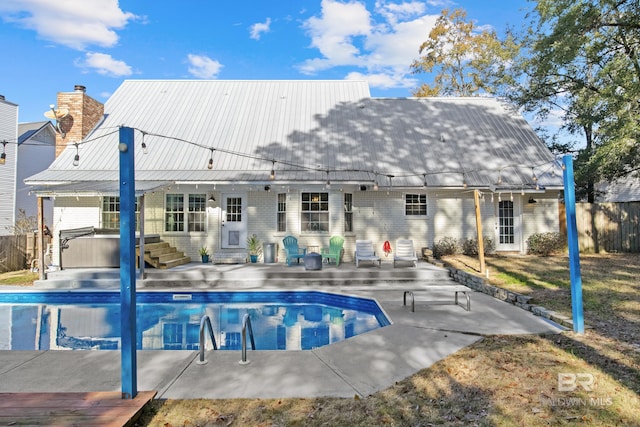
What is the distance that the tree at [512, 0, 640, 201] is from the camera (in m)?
12.1

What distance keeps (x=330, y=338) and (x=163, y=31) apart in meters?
18.7

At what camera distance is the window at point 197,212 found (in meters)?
13.4

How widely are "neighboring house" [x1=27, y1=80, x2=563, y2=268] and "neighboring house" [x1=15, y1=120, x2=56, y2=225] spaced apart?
7.74m

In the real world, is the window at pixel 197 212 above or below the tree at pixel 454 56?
below

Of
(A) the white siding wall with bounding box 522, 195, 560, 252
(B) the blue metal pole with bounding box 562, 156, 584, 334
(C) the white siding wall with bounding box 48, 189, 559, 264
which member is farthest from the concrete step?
(A) the white siding wall with bounding box 522, 195, 560, 252

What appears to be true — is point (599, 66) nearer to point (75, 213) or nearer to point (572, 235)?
point (572, 235)

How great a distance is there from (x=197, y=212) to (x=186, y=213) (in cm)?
38

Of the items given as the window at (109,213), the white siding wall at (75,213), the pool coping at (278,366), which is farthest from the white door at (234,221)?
the pool coping at (278,366)

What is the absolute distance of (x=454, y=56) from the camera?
25.3m

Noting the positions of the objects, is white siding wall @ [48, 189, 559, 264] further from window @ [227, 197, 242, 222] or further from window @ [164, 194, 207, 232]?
window @ [227, 197, 242, 222]

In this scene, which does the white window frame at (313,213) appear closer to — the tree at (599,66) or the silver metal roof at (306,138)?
the silver metal roof at (306,138)

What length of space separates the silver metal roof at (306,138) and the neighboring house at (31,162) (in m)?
8.07

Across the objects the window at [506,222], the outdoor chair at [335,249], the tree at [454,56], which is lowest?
the outdoor chair at [335,249]

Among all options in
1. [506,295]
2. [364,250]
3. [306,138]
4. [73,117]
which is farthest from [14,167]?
[506,295]
